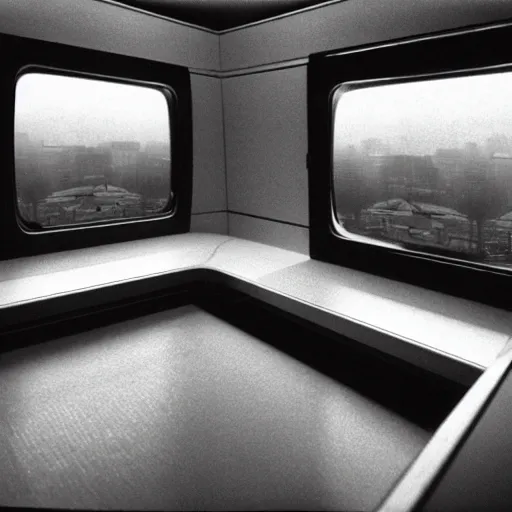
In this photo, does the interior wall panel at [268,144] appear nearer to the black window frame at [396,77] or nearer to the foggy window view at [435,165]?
the black window frame at [396,77]

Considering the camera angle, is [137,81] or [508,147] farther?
[137,81]

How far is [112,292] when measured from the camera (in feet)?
5.39

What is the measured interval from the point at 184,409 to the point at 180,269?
2.40ft

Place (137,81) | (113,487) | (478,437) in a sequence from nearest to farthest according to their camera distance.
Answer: (478,437), (113,487), (137,81)

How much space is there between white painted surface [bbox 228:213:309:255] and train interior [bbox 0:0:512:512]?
14mm

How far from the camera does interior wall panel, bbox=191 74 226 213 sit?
2414mm

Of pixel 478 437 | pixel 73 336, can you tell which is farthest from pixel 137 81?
pixel 478 437

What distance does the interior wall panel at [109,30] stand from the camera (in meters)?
1.81

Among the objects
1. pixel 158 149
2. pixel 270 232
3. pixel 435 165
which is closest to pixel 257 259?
pixel 270 232

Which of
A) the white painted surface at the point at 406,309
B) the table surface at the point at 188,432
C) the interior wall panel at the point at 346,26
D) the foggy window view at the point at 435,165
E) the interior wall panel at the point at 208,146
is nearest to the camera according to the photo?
the table surface at the point at 188,432

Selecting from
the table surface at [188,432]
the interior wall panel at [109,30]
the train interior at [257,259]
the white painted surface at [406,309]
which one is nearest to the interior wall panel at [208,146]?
the train interior at [257,259]

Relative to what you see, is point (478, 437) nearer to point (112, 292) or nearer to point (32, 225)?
point (112, 292)

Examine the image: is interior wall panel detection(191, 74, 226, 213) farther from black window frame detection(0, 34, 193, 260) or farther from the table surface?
the table surface

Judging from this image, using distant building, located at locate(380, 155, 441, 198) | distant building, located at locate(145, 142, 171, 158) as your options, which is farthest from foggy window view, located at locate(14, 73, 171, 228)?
distant building, located at locate(380, 155, 441, 198)
